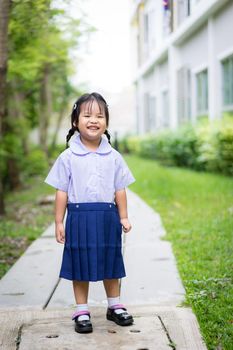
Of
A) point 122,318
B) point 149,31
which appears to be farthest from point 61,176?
point 149,31

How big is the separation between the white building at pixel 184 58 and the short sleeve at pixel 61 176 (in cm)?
846

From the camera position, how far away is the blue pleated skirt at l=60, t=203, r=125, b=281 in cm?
358

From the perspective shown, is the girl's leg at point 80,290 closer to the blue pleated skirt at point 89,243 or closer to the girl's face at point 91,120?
the blue pleated skirt at point 89,243

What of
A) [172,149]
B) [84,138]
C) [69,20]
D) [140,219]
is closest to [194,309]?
[84,138]

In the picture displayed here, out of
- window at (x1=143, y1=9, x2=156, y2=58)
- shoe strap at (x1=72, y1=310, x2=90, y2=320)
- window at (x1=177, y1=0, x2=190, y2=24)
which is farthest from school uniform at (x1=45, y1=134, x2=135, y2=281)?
window at (x1=143, y1=9, x2=156, y2=58)

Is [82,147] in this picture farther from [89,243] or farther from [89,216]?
[89,243]

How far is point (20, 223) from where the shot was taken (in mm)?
8734

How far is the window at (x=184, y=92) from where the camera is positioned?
59.1 ft

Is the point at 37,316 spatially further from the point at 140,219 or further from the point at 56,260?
the point at 140,219

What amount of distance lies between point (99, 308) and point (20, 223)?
4.90 metres

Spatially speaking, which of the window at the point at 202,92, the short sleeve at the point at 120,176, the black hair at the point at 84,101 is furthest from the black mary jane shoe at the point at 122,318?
the window at the point at 202,92

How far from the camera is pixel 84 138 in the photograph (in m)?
3.69

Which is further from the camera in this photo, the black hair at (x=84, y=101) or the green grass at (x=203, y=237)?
the green grass at (x=203, y=237)

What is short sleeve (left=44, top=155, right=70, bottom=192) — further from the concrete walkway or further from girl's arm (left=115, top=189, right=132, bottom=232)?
the concrete walkway
